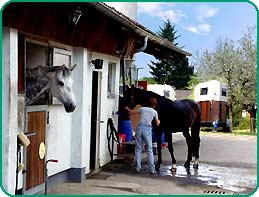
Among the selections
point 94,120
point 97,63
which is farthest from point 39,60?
point 94,120

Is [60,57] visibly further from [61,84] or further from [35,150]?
[35,150]

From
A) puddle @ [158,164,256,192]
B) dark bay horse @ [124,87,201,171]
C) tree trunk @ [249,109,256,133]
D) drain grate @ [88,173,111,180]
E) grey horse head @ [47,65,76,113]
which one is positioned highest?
grey horse head @ [47,65,76,113]

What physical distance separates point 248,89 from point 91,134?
20321 millimetres

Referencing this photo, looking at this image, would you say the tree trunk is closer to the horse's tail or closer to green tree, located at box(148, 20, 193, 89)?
green tree, located at box(148, 20, 193, 89)

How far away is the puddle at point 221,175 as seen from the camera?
9008mm

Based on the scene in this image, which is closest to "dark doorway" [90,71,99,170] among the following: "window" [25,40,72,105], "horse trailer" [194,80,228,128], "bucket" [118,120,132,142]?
"bucket" [118,120,132,142]

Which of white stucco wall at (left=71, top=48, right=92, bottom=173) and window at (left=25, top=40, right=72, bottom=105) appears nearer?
window at (left=25, top=40, right=72, bottom=105)

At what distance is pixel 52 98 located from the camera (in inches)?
300

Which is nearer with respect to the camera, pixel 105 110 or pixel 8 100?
pixel 8 100

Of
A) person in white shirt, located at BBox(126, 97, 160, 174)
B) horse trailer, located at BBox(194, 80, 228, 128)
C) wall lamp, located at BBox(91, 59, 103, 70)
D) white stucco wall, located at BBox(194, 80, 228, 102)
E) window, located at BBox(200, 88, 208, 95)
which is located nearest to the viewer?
wall lamp, located at BBox(91, 59, 103, 70)

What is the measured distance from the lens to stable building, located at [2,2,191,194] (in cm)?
593

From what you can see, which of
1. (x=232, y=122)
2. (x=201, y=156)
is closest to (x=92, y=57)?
(x=201, y=156)

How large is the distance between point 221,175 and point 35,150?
4.61 meters

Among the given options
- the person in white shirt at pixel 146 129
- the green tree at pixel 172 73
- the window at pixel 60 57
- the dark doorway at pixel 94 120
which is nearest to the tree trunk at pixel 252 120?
the green tree at pixel 172 73
